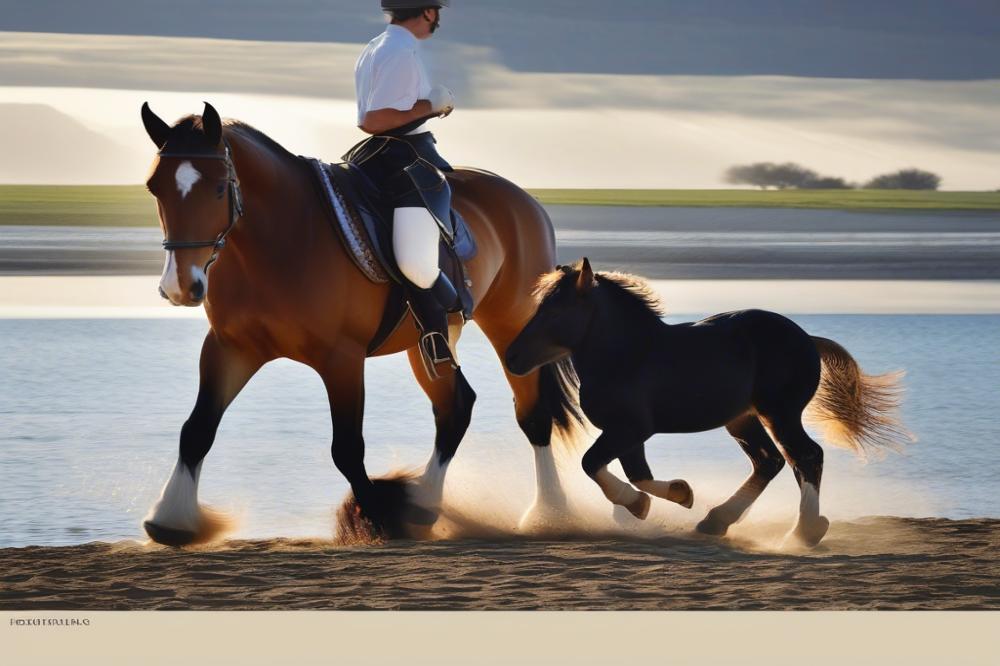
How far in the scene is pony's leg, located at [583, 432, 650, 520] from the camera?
211 inches

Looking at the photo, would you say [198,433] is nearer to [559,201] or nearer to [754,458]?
[754,458]

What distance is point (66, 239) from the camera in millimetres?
26188

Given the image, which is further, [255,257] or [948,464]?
[948,464]

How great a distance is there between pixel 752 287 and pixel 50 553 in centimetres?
1479

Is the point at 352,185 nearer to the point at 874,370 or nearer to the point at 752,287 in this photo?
the point at 874,370

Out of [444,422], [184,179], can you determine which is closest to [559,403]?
[444,422]

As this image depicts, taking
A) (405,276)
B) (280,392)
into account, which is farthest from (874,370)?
(405,276)

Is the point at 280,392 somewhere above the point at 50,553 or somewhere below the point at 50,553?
Result: above

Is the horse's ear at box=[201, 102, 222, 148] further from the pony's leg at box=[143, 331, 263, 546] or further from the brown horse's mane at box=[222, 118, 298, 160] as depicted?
the pony's leg at box=[143, 331, 263, 546]

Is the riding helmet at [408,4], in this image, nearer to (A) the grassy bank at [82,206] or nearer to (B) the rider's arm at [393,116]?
(B) the rider's arm at [393,116]

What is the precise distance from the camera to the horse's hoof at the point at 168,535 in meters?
5.67

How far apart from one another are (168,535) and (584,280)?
5.94 feet

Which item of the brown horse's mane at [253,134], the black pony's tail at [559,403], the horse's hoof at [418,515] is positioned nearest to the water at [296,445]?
the black pony's tail at [559,403]
